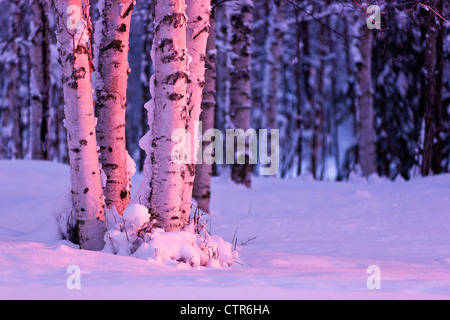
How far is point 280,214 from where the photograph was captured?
31.1ft

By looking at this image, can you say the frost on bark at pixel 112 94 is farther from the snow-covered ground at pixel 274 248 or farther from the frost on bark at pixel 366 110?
the frost on bark at pixel 366 110

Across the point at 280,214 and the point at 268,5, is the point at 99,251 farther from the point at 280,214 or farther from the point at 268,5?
the point at 268,5

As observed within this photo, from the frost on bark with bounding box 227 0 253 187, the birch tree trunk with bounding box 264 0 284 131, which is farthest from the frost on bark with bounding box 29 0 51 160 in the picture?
the birch tree trunk with bounding box 264 0 284 131

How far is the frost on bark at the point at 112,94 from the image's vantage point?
546 cm

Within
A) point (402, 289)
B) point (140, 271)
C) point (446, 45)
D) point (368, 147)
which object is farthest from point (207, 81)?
point (446, 45)

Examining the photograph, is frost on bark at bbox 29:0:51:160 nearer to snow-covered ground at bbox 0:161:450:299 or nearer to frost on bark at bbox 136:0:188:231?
snow-covered ground at bbox 0:161:450:299

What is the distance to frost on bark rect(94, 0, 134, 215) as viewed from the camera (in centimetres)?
546

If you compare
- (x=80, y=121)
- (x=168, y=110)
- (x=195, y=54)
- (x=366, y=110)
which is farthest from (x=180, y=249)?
(x=366, y=110)

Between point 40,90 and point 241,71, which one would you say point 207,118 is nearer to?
point 241,71

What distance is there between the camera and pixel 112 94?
5.48 m

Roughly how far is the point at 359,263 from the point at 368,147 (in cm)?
1048

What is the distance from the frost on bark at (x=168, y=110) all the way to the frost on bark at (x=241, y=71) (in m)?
7.61

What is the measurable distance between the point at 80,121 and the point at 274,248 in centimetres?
285

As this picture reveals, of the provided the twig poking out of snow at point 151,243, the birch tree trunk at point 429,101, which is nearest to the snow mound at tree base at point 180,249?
Result: the twig poking out of snow at point 151,243
